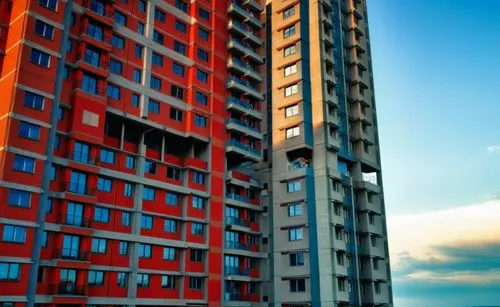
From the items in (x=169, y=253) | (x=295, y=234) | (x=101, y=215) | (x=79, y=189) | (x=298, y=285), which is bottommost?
(x=298, y=285)

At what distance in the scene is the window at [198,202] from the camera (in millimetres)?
60500

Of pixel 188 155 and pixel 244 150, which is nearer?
pixel 188 155

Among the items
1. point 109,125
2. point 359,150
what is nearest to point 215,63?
point 109,125

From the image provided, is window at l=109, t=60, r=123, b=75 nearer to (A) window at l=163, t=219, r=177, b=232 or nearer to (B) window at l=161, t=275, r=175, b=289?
(A) window at l=163, t=219, r=177, b=232

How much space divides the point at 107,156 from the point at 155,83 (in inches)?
471

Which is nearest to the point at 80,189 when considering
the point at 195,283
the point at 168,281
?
the point at 168,281

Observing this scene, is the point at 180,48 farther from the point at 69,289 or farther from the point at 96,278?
the point at 69,289

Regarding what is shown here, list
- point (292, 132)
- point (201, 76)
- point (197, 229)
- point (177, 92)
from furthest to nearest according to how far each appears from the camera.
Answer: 1. point (292, 132)
2. point (201, 76)
3. point (177, 92)
4. point (197, 229)

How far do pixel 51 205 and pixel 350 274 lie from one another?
40.2m

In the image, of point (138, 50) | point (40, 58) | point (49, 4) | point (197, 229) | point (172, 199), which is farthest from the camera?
point (197, 229)

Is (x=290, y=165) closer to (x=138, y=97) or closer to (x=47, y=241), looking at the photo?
(x=138, y=97)

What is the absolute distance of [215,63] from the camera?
6788 centimetres

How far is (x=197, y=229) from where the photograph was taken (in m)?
60.0

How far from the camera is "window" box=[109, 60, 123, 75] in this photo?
55.6m
